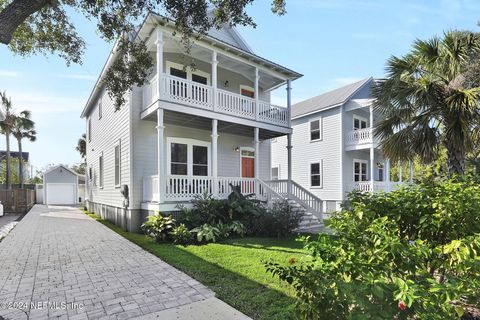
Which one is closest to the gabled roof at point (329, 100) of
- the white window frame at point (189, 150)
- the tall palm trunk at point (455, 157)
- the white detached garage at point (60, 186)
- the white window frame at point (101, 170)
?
the white window frame at point (189, 150)

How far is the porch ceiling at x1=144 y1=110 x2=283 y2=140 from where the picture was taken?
10947mm

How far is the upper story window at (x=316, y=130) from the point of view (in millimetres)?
19734

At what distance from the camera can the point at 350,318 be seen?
1923 millimetres

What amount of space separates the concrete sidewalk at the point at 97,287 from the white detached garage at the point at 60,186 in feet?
78.0

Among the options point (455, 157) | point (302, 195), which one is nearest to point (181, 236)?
point (302, 195)

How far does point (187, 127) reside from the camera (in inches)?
487

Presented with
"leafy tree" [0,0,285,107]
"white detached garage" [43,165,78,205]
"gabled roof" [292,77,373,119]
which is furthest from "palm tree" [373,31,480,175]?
"white detached garage" [43,165,78,205]

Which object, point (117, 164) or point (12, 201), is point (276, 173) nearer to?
point (117, 164)

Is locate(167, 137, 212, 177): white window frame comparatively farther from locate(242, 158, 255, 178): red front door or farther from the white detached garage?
the white detached garage

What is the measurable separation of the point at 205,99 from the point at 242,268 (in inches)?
275

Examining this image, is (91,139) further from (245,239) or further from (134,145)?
(245,239)

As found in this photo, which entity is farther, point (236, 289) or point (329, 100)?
point (329, 100)

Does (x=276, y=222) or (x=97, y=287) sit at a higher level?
(x=276, y=222)

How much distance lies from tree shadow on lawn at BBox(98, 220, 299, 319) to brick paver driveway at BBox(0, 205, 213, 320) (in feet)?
0.71
